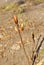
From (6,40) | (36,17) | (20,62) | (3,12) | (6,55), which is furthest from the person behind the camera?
(3,12)

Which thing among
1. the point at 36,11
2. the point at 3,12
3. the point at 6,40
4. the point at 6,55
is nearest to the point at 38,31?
the point at 6,40

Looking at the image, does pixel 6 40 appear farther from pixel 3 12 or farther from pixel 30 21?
pixel 3 12

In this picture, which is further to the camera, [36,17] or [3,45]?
[36,17]

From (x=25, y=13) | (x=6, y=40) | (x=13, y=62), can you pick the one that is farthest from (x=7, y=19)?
(x=13, y=62)

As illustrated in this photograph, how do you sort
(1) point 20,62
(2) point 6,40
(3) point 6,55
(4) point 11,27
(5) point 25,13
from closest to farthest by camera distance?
1. (1) point 20,62
2. (3) point 6,55
3. (2) point 6,40
4. (4) point 11,27
5. (5) point 25,13

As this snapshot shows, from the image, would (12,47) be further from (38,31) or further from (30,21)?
(30,21)

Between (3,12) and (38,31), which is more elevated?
(38,31)
